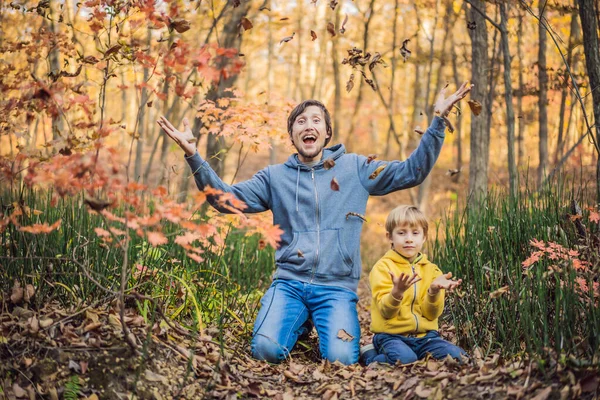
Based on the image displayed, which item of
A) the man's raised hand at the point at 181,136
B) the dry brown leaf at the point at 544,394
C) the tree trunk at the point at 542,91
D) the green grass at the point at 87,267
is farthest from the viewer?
the tree trunk at the point at 542,91

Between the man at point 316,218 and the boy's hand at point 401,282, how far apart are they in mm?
440

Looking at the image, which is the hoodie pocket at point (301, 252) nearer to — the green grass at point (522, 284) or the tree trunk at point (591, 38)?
the green grass at point (522, 284)

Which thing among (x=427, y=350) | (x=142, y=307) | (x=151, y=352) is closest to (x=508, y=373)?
(x=427, y=350)

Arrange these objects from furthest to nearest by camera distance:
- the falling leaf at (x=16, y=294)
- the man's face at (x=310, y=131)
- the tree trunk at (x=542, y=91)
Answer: the tree trunk at (x=542, y=91)
the man's face at (x=310, y=131)
the falling leaf at (x=16, y=294)

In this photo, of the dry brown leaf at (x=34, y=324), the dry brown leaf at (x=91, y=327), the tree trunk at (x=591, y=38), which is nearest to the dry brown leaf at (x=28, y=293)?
the dry brown leaf at (x=34, y=324)

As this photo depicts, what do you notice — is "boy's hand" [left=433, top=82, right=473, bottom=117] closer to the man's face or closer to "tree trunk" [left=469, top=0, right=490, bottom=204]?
the man's face

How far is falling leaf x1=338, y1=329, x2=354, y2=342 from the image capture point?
116 inches

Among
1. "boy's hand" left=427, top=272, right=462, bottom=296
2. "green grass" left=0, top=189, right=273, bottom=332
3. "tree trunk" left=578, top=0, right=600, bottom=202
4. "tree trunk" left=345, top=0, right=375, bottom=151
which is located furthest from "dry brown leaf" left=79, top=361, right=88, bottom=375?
"tree trunk" left=345, top=0, right=375, bottom=151

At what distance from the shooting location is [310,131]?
127 inches

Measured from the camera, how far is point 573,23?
7.66 m

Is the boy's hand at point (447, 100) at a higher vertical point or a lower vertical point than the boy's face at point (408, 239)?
higher

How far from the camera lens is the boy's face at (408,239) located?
9.70ft

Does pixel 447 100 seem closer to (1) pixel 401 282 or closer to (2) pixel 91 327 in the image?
(1) pixel 401 282

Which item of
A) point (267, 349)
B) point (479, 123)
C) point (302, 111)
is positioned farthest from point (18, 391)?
point (479, 123)
